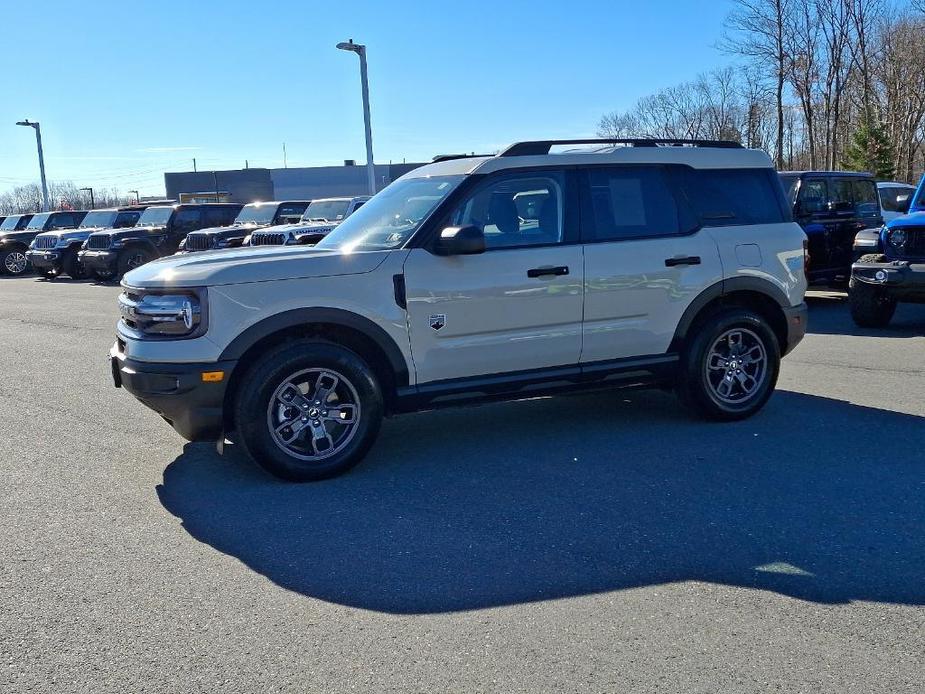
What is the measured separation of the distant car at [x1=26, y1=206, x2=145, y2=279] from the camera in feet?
78.2

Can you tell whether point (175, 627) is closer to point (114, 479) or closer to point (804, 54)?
point (114, 479)

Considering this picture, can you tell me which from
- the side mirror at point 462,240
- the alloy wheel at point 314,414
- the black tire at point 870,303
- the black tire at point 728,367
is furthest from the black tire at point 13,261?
the black tire at point 728,367

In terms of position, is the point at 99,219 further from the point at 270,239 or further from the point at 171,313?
the point at 171,313

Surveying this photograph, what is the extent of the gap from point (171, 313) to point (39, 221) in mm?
27549

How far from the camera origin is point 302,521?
457 centimetres

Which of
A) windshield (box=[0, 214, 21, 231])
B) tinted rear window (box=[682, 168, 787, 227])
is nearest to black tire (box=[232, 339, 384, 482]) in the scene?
tinted rear window (box=[682, 168, 787, 227])

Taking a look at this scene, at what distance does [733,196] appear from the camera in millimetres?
6426

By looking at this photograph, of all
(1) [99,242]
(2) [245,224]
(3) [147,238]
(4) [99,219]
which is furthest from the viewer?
(4) [99,219]

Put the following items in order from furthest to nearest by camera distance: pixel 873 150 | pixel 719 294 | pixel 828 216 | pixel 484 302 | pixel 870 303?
pixel 873 150 < pixel 828 216 < pixel 870 303 < pixel 719 294 < pixel 484 302

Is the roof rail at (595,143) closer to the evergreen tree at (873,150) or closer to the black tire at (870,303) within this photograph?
the black tire at (870,303)

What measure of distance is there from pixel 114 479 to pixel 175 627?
220 cm

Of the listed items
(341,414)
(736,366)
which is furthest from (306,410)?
(736,366)

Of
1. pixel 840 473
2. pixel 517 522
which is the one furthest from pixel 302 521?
pixel 840 473

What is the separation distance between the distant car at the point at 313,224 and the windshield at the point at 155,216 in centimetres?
494
